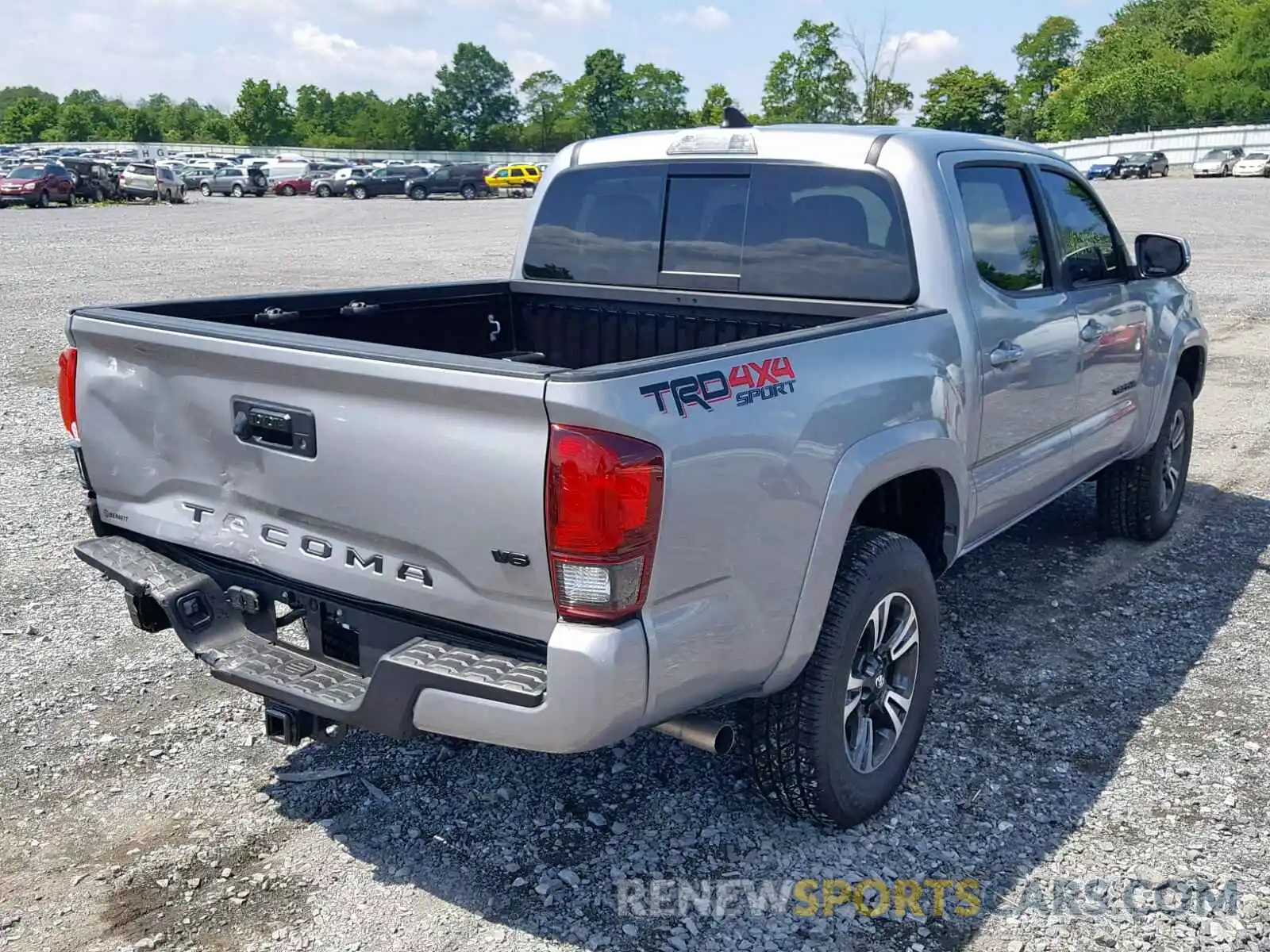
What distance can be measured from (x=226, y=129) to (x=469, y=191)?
84405 mm

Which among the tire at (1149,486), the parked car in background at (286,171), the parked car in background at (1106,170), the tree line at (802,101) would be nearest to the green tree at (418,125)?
the tree line at (802,101)

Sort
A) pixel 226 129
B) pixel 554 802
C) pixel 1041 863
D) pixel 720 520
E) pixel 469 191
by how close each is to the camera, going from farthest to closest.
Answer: pixel 226 129 < pixel 469 191 < pixel 554 802 < pixel 1041 863 < pixel 720 520

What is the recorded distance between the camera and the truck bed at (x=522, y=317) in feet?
13.3

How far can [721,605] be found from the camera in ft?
9.11

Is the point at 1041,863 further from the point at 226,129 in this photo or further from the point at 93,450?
the point at 226,129

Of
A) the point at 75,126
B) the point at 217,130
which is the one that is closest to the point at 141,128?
the point at 75,126

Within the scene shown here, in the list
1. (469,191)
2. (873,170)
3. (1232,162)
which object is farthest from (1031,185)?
(1232,162)

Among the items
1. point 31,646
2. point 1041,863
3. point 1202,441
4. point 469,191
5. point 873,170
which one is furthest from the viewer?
point 469,191

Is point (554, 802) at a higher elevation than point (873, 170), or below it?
below

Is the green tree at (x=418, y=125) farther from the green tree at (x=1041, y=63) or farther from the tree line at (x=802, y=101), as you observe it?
the green tree at (x=1041, y=63)

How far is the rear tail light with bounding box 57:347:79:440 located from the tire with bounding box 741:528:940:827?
2.22 meters

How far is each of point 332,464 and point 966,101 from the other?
4570 inches

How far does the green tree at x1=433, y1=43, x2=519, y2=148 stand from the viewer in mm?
131375

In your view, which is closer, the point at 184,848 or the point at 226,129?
the point at 184,848
